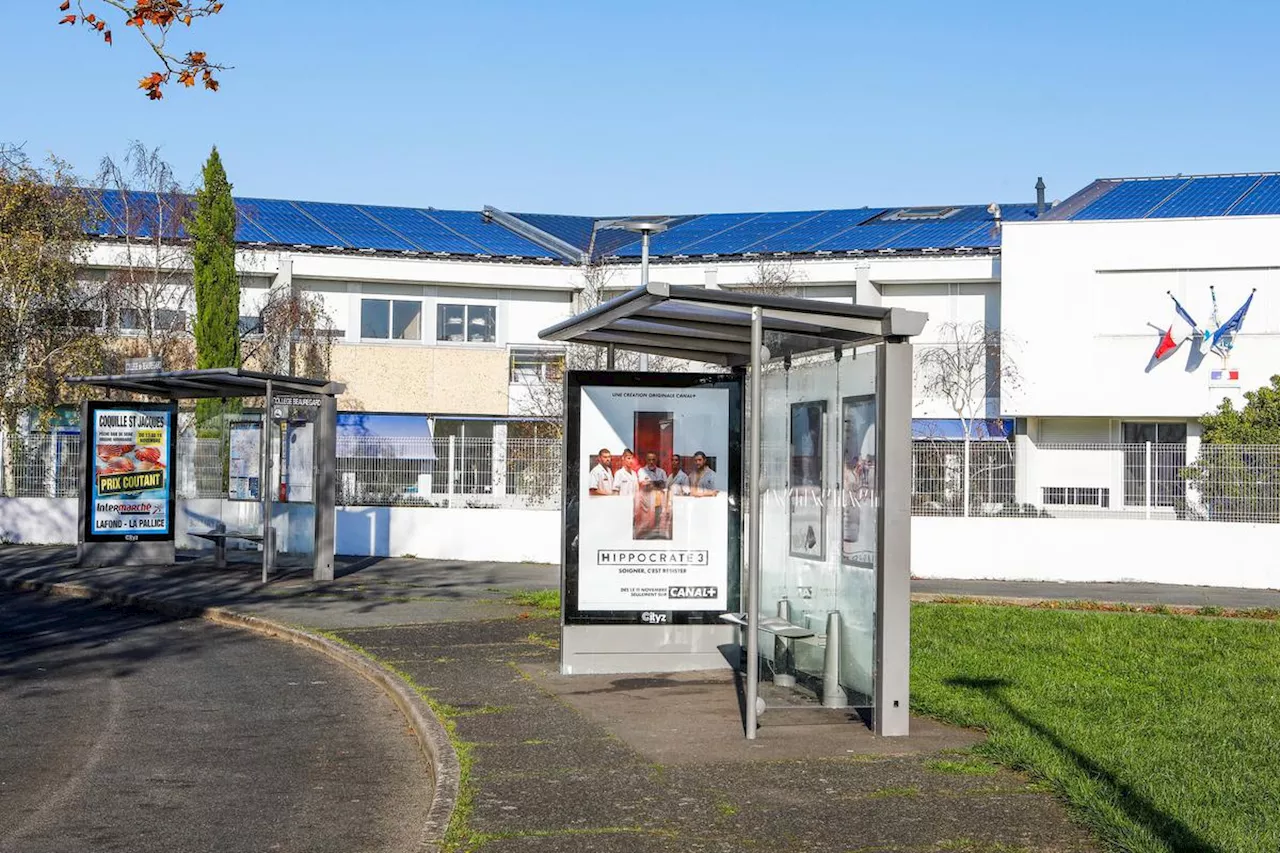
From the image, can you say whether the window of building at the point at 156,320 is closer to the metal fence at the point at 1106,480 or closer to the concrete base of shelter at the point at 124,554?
the concrete base of shelter at the point at 124,554

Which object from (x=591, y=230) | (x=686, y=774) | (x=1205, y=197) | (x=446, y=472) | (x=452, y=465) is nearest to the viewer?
(x=686, y=774)

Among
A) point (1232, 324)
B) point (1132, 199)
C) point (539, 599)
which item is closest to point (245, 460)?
point (539, 599)

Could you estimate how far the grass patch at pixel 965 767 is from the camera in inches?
321

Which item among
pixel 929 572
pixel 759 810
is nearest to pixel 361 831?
pixel 759 810

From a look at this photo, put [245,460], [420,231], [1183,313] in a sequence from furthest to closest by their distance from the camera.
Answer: [420,231] → [1183,313] → [245,460]

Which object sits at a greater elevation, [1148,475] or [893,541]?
[1148,475]

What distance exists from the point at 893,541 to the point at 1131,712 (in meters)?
2.19

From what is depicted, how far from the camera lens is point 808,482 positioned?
10578 millimetres

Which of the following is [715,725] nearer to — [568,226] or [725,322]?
[725,322]

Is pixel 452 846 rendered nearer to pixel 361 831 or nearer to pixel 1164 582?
pixel 361 831

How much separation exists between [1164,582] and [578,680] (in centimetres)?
1526

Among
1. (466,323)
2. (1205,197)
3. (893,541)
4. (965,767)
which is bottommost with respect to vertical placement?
(965,767)

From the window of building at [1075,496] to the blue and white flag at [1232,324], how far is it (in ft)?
50.4

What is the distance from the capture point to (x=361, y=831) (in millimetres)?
7543
